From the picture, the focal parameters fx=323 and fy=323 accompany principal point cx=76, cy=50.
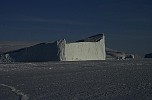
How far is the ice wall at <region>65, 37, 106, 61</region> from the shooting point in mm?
32362

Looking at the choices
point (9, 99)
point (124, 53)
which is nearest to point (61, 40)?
point (124, 53)

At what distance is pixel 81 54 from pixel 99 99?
87.4 feet

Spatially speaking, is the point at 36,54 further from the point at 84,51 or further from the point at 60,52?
the point at 84,51

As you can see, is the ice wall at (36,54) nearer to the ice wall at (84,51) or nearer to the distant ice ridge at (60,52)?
the distant ice ridge at (60,52)

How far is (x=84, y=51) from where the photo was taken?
33.5m

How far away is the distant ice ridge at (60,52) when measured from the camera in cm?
3155

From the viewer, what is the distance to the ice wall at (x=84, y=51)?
32.4m

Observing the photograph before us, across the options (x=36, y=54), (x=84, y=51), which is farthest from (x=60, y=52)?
(x=84, y=51)

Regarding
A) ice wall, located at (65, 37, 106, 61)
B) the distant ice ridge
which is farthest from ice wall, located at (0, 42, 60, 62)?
ice wall, located at (65, 37, 106, 61)

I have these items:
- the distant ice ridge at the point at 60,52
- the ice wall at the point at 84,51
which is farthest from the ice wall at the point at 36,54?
the ice wall at the point at 84,51

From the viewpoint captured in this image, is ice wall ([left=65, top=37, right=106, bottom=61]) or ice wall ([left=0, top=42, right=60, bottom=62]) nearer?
ice wall ([left=0, top=42, right=60, bottom=62])

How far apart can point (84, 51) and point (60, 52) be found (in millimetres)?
3105

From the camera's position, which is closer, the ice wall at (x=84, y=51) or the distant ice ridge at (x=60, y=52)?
the distant ice ridge at (x=60, y=52)

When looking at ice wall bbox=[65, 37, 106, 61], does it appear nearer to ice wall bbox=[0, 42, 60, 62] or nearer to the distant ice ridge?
the distant ice ridge
